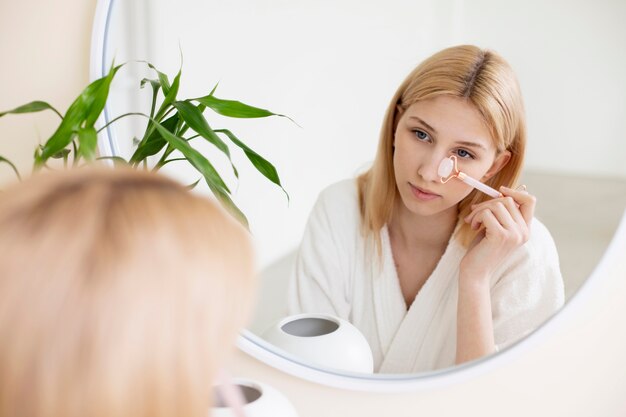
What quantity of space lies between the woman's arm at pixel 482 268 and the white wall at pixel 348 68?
75 mm

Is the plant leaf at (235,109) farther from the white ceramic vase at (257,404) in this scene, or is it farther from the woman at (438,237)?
the white ceramic vase at (257,404)

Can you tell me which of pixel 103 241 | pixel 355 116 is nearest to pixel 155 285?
pixel 103 241

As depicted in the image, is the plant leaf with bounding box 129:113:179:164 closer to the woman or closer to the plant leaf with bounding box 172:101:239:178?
the plant leaf with bounding box 172:101:239:178

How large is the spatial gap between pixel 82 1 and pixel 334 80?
12.2 inches

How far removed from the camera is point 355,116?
0.79m

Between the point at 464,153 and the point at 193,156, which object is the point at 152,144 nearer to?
the point at 193,156

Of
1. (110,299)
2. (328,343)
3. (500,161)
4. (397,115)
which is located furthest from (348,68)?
(110,299)

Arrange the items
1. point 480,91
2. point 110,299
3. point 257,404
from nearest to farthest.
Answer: point 110,299 < point 257,404 < point 480,91

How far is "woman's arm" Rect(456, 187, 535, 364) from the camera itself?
79cm

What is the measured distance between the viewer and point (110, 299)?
368mm

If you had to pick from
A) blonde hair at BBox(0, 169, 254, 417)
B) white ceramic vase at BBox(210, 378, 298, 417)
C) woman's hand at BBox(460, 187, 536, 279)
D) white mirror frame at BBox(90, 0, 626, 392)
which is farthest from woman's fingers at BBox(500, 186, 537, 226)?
blonde hair at BBox(0, 169, 254, 417)

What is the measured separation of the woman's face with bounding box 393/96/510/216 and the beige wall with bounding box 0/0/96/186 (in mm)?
387

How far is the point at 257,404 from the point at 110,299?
0.30m

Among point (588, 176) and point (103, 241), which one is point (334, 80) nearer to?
point (588, 176)
